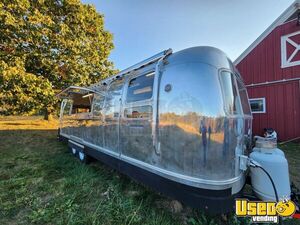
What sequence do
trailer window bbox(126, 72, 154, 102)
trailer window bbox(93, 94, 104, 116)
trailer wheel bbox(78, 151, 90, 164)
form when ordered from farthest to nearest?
trailer wheel bbox(78, 151, 90, 164), trailer window bbox(93, 94, 104, 116), trailer window bbox(126, 72, 154, 102)

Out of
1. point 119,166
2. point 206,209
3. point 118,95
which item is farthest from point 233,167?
point 118,95

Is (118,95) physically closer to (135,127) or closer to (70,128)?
(135,127)

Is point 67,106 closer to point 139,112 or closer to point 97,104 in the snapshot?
point 97,104

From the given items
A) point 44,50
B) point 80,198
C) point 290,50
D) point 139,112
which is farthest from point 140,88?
point 44,50

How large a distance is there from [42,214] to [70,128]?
13.9 feet

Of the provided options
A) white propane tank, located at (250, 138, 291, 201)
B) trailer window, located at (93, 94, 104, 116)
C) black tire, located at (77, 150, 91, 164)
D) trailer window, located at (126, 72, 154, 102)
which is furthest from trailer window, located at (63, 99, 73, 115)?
white propane tank, located at (250, 138, 291, 201)

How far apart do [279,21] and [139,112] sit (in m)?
8.77

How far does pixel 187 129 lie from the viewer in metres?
2.25

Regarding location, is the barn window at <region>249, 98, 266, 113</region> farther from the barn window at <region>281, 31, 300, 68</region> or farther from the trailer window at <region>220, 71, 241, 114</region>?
the trailer window at <region>220, 71, 241, 114</region>

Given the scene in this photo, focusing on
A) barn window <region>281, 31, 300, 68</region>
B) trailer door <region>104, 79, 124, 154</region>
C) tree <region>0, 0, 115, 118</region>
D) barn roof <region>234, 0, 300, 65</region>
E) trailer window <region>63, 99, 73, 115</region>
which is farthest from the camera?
tree <region>0, 0, 115, 118</region>

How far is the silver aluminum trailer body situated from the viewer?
2.13m

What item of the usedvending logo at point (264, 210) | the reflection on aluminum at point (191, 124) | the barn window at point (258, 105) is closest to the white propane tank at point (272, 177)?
the usedvending logo at point (264, 210)

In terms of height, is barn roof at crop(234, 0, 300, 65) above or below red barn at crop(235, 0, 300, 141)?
above

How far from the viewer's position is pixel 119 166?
11.5 feet
